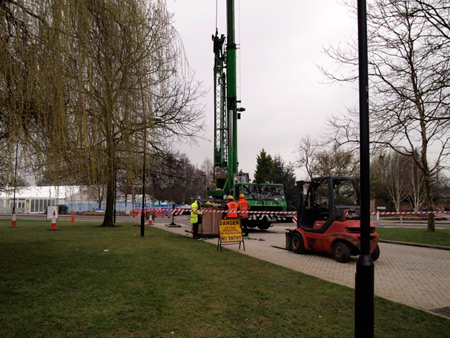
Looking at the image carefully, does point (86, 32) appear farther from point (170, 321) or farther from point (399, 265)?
point (399, 265)

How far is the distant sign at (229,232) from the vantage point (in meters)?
12.3

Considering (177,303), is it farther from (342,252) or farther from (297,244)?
(297,244)

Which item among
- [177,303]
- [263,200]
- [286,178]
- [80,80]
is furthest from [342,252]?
[286,178]

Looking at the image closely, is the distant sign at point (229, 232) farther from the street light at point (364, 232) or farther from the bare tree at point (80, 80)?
the street light at point (364, 232)

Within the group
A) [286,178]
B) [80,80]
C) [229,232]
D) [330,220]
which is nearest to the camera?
[80,80]

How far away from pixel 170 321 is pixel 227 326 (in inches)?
29.2

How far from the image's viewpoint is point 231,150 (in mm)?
19312

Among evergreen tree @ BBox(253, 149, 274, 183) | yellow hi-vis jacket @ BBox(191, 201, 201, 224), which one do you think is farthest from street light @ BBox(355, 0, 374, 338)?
evergreen tree @ BBox(253, 149, 274, 183)

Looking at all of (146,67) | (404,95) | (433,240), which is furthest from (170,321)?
(433,240)

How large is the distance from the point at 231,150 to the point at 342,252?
9.73m

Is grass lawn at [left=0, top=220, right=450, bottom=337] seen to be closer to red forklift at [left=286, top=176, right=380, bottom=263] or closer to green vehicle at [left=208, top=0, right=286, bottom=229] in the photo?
red forklift at [left=286, top=176, right=380, bottom=263]

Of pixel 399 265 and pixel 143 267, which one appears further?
pixel 399 265

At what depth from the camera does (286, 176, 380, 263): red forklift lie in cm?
1072

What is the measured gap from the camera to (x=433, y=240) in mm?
16047
